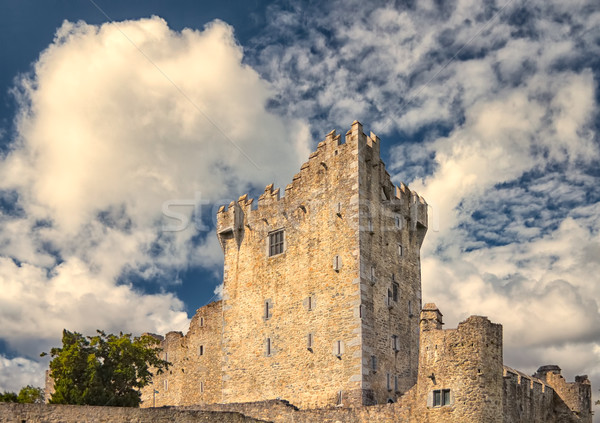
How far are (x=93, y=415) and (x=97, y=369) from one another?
8.26 m

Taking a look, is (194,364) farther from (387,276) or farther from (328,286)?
(387,276)

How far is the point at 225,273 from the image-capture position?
41.1 meters

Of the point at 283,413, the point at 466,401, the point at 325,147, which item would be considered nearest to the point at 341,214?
the point at 325,147

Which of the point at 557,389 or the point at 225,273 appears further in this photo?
the point at 225,273

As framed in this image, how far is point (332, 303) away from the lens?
34.6 m

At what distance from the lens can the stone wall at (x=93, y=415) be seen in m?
23.6

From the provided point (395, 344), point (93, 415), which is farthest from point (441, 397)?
point (93, 415)

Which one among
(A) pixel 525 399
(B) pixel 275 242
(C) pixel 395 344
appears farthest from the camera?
(B) pixel 275 242

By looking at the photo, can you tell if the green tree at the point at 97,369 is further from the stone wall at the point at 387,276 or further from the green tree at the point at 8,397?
the stone wall at the point at 387,276

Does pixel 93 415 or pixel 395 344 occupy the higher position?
pixel 395 344

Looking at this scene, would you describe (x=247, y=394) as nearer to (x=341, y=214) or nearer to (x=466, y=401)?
(x=341, y=214)

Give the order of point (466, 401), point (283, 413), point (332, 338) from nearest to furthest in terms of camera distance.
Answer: point (466, 401) → point (283, 413) → point (332, 338)

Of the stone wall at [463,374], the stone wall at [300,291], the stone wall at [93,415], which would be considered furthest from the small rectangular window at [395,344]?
the stone wall at [93,415]

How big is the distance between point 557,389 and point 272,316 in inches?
573
